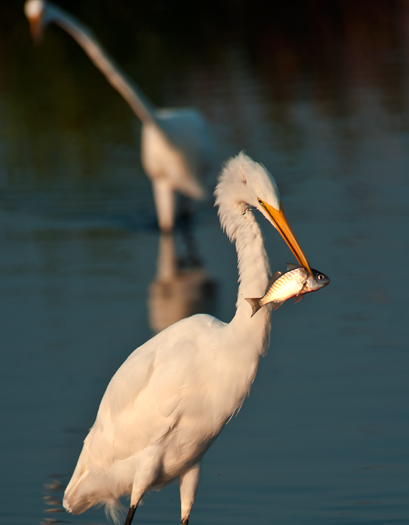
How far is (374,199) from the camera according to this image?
859cm

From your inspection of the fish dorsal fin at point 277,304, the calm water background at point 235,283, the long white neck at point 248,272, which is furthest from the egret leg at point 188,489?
the fish dorsal fin at point 277,304

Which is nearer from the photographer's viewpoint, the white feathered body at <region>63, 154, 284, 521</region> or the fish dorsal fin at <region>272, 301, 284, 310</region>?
the fish dorsal fin at <region>272, 301, 284, 310</region>

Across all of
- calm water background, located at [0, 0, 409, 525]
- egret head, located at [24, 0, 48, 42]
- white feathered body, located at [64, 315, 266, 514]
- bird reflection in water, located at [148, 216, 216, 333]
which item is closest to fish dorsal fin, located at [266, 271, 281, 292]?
white feathered body, located at [64, 315, 266, 514]

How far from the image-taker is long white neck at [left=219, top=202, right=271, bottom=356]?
3352 millimetres

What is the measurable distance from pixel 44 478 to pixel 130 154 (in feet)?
24.3

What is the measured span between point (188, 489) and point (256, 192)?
1.23 m

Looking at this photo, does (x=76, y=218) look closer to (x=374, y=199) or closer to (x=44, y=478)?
(x=374, y=199)

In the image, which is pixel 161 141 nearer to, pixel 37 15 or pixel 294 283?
pixel 37 15

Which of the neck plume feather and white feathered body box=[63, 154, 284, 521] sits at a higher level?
the neck plume feather

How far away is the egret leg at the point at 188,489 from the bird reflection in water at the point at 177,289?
2.19 m

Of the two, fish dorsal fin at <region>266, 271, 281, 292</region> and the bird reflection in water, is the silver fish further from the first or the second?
the bird reflection in water

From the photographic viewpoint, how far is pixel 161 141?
7.99m

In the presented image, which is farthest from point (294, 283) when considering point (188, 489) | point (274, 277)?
point (188, 489)

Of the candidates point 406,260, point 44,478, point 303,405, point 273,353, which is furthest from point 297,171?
point 44,478
